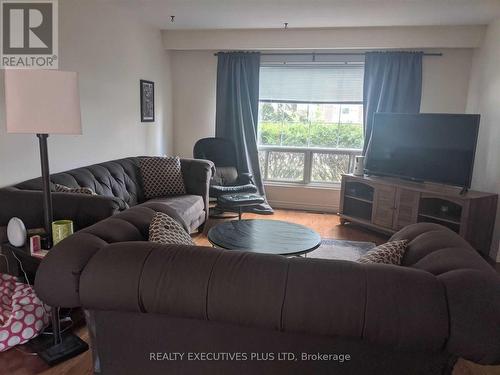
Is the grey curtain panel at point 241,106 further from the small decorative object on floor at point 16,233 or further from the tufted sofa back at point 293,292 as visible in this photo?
the tufted sofa back at point 293,292

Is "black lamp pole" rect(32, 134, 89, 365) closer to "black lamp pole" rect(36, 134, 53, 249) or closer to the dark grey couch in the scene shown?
"black lamp pole" rect(36, 134, 53, 249)

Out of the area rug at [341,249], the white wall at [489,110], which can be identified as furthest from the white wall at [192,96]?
the white wall at [489,110]

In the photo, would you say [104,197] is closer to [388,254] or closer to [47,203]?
[47,203]

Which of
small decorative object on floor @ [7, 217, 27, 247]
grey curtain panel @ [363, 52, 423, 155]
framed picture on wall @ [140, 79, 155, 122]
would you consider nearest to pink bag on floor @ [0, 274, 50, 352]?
small decorative object on floor @ [7, 217, 27, 247]

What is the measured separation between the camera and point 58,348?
1.97 metres

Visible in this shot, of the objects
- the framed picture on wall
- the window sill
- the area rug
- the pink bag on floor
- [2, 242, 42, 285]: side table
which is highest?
the framed picture on wall

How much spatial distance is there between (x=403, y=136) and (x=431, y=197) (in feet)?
2.50

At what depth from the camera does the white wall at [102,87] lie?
2870 millimetres

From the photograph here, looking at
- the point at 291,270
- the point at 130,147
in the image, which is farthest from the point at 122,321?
the point at 130,147

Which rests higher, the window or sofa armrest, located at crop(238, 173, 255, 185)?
the window

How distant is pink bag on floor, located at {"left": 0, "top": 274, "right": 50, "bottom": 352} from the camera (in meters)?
1.96

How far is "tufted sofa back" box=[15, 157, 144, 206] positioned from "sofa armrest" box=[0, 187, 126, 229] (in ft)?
0.84

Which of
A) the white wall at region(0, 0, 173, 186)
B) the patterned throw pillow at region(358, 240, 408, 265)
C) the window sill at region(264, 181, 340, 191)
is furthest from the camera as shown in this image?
the window sill at region(264, 181, 340, 191)

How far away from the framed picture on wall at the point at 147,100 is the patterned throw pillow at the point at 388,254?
3665 mm
